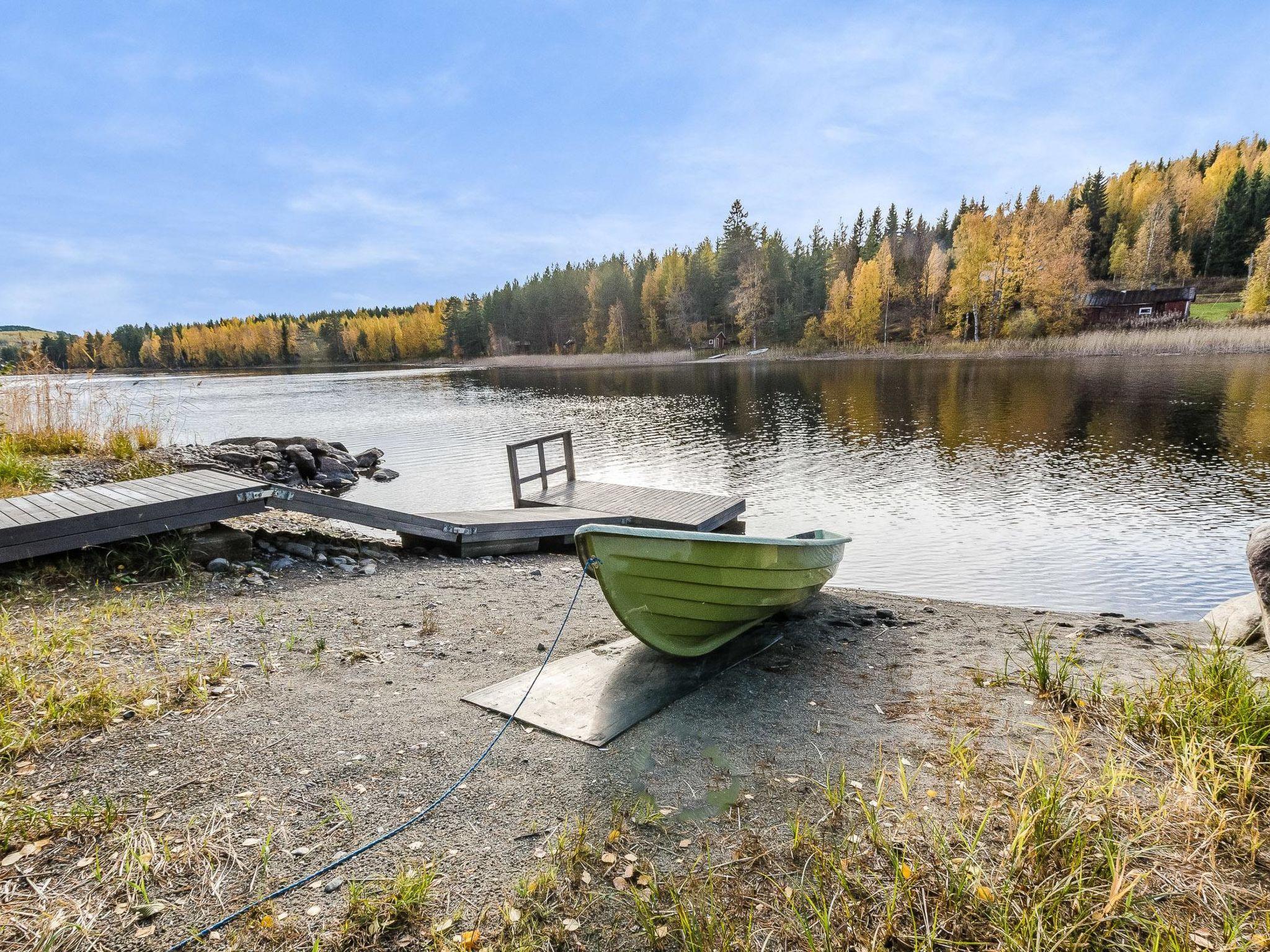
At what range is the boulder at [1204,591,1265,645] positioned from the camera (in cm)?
519

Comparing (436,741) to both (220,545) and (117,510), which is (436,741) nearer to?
(117,510)

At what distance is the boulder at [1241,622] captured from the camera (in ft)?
17.0

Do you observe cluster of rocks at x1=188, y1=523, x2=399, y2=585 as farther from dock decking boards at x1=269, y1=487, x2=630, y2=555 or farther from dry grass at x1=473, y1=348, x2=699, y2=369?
dry grass at x1=473, y1=348, x2=699, y2=369

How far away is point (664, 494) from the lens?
1126 centimetres

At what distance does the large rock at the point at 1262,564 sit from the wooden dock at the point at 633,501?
6.11 metres

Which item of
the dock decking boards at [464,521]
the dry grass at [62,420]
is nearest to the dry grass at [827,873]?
the dock decking boards at [464,521]

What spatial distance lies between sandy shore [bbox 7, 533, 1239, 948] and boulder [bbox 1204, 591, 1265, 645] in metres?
0.48

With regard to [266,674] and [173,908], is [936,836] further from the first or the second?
[266,674]

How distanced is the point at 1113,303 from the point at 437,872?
70406 millimetres

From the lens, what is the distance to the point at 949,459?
1672cm

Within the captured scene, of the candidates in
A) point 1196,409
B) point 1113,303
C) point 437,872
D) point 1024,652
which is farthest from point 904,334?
point 437,872

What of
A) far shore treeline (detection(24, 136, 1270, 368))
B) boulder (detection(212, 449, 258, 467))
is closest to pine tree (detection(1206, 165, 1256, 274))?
far shore treeline (detection(24, 136, 1270, 368))

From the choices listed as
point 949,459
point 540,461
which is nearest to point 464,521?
point 540,461

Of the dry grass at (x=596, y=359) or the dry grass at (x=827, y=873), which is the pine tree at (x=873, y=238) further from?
the dry grass at (x=827, y=873)
